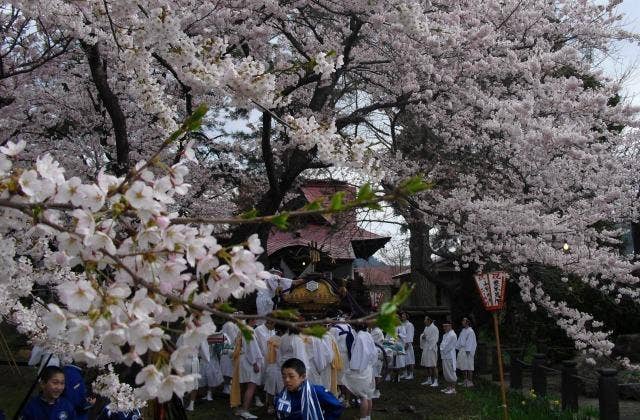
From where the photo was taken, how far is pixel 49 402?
5578mm

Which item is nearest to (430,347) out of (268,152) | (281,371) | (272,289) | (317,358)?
(272,289)

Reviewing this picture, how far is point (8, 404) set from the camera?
35.4 feet

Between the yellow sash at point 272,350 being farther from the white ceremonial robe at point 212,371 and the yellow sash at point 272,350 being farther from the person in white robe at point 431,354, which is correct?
the person in white robe at point 431,354

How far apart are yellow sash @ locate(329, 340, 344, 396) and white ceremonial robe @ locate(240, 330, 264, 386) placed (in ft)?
3.98

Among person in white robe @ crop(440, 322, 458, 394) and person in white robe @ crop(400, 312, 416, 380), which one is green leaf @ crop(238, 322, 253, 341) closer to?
person in white robe @ crop(440, 322, 458, 394)

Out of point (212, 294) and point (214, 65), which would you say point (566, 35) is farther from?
point (212, 294)

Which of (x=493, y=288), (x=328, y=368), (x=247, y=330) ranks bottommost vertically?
(x=328, y=368)

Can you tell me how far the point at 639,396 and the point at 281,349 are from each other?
7261 mm

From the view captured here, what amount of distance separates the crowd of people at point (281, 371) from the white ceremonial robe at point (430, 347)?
215 mm

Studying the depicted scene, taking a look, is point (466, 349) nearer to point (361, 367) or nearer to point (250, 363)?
point (361, 367)

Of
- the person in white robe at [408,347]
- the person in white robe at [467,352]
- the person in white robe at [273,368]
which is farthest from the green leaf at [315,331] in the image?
the person in white robe at [408,347]

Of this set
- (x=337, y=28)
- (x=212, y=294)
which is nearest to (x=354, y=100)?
(x=337, y=28)

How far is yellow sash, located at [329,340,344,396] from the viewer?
10.1 m

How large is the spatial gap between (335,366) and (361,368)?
0.41m
